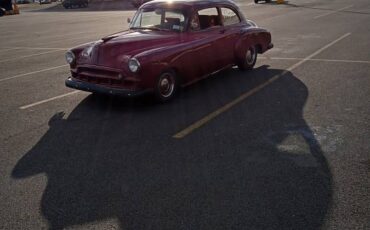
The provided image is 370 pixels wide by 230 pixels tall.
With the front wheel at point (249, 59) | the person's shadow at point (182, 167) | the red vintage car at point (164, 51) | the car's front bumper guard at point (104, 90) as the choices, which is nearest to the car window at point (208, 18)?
the red vintage car at point (164, 51)

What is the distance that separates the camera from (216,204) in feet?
12.9

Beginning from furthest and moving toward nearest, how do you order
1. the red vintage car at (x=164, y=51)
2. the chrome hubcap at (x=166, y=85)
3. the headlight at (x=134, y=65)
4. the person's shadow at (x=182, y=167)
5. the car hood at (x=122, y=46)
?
the chrome hubcap at (x=166, y=85) < the car hood at (x=122, y=46) < the red vintage car at (x=164, y=51) < the headlight at (x=134, y=65) < the person's shadow at (x=182, y=167)

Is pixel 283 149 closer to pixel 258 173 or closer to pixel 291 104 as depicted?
pixel 258 173

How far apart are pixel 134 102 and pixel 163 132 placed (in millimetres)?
1672

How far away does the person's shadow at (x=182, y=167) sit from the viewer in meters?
3.79

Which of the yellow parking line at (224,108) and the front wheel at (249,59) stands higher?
the front wheel at (249,59)

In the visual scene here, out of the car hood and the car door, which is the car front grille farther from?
the car door

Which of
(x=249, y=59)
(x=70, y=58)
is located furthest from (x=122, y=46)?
(x=249, y=59)

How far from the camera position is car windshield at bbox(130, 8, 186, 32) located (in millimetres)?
7637

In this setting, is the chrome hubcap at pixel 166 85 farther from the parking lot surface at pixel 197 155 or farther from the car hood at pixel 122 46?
the car hood at pixel 122 46

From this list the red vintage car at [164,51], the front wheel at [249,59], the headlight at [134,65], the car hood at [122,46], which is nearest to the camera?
the headlight at [134,65]

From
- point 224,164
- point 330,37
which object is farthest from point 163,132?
point 330,37

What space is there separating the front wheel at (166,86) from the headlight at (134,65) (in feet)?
1.59

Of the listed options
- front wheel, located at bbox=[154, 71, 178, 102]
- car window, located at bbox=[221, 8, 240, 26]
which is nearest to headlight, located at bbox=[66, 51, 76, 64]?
front wheel, located at bbox=[154, 71, 178, 102]
